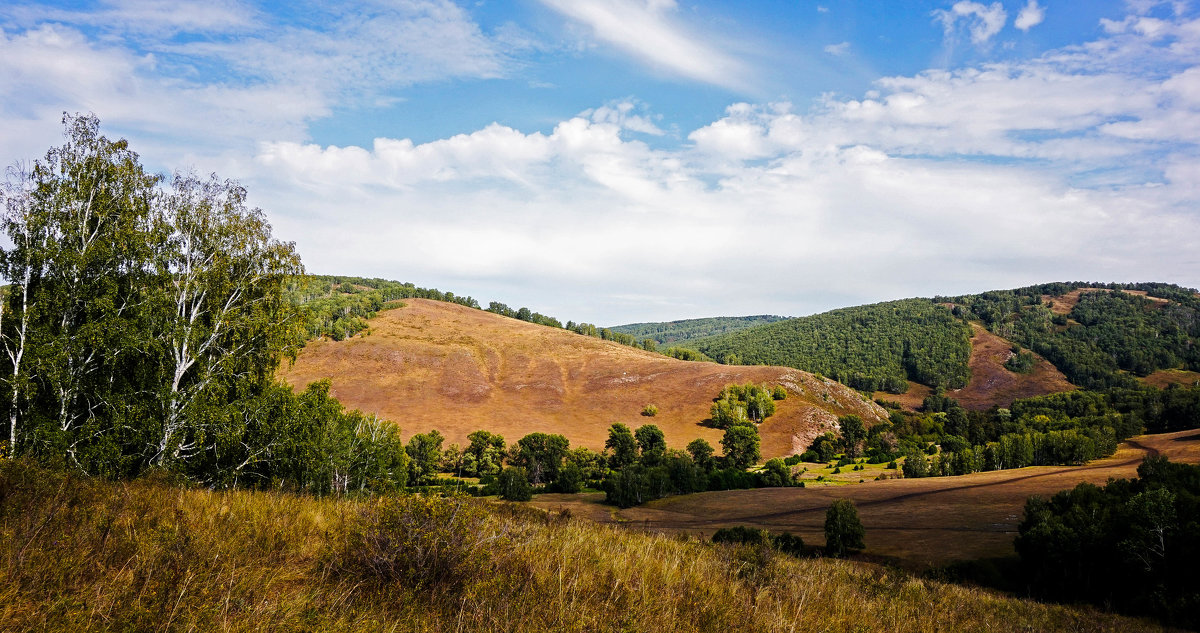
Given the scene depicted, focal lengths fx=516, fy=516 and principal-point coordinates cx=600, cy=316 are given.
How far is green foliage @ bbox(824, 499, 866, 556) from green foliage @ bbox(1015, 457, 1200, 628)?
11.3 metres

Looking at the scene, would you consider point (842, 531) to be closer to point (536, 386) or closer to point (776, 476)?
point (776, 476)

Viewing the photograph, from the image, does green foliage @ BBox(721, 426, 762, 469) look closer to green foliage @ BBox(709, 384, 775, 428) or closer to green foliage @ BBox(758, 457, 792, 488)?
green foliage @ BBox(709, 384, 775, 428)

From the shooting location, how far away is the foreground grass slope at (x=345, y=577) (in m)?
3.91

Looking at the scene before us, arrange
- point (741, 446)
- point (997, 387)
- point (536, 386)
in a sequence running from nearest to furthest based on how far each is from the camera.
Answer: point (741, 446), point (536, 386), point (997, 387)

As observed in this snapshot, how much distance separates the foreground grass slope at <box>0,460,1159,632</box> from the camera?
391cm

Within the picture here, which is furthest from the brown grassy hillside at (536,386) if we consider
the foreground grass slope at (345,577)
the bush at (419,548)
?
the bush at (419,548)

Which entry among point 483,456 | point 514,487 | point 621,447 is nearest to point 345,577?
point 514,487

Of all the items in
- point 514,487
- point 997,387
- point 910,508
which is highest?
point 997,387

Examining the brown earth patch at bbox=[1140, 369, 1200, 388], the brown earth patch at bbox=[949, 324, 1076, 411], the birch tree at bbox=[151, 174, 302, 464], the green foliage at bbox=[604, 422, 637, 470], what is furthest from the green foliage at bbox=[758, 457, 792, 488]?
the brown earth patch at bbox=[1140, 369, 1200, 388]

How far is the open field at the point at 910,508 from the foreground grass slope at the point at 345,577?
127 feet

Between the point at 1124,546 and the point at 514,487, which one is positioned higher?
the point at 1124,546

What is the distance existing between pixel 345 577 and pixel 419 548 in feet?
2.36

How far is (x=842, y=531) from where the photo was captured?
45.2 m

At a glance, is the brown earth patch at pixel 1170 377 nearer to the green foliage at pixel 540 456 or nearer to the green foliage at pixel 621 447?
the green foliage at pixel 621 447
